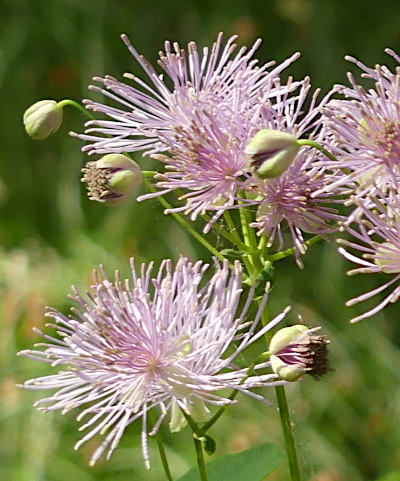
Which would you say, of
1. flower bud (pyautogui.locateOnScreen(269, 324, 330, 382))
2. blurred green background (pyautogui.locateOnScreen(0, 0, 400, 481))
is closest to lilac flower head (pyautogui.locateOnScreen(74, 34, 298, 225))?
flower bud (pyautogui.locateOnScreen(269, 324, 330, 382))

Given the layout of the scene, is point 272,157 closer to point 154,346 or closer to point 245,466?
point 154,346

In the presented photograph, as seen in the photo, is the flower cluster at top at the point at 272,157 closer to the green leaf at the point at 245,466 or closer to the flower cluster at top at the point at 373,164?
the flower cluster at top at the point at 373,164

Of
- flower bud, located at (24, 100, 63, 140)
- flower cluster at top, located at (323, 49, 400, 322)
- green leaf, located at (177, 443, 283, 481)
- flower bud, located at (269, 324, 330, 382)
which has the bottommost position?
green leaf, located at (177, 443, 283, 481)

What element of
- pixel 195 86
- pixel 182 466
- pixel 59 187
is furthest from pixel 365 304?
pixel 195 86

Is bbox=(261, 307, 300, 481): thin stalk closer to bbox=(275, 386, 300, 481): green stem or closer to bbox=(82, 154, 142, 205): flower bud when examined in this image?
bbox=(275, 386, 300, 481): green stem

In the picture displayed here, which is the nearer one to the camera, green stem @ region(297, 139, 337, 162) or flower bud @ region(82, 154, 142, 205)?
green stem @ region(297, 139, 337, 162)

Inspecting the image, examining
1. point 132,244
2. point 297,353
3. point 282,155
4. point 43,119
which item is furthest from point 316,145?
point 132,244
